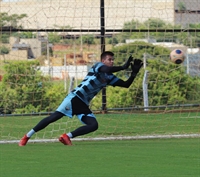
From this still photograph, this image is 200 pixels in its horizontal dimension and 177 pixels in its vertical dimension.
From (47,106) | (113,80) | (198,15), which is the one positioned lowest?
(47,106)

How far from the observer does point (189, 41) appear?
16125mm

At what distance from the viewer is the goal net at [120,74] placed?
44.0 ft

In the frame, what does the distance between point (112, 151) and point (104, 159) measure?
1.02 m

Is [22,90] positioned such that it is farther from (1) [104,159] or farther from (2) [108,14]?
(1) [104,159]

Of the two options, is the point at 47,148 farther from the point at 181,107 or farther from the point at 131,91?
the point at 131,91

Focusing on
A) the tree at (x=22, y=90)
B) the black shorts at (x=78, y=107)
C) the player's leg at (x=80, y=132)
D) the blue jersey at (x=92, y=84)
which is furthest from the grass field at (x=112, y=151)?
the tree at (x=22, y=90)

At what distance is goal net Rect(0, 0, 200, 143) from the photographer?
1340 centimetres

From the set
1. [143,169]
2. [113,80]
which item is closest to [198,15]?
[113,80]

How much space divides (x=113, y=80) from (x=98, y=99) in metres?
5.42

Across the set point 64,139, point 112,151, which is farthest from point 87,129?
point 112,151

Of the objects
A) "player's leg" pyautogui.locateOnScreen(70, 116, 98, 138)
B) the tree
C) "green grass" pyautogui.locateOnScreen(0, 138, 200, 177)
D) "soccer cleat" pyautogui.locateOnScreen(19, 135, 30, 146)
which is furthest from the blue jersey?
the tree

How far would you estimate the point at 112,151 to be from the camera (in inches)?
384

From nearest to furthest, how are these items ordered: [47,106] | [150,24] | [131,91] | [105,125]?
[105,125] < [150,24] < [47,106] < [131,91]

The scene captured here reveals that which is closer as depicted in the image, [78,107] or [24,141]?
[78,107]
